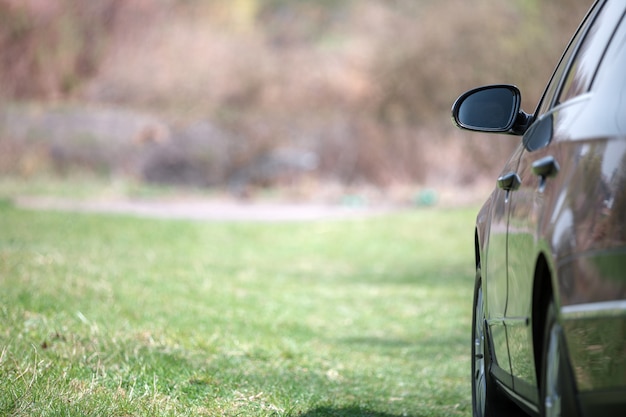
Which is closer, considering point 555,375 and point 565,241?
point 565,241

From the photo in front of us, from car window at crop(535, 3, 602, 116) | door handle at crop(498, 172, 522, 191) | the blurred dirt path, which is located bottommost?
the blurred dirt path

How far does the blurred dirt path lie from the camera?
68.2ft

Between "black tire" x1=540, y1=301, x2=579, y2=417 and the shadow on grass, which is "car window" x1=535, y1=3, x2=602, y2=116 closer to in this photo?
"black tire" x1=540, y1=301, x2=579, y2=417

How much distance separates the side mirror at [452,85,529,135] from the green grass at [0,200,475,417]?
5.27 feet

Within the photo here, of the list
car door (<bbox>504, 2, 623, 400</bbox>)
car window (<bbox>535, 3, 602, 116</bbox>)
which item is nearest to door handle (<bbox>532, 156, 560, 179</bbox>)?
car door (<bbox>504, 2, 623, 400</bbox>)

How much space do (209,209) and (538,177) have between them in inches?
760

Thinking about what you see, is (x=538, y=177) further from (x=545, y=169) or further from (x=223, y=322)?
(x=223, y=322)

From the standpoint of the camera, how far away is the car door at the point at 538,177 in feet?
10.4

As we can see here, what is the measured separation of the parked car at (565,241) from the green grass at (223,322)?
63.9 inches

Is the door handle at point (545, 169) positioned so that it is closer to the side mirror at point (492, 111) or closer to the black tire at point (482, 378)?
the side mirror at point (492, 111)

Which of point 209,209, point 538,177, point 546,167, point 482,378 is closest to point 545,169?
point 546,167

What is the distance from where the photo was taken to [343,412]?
5.42 m

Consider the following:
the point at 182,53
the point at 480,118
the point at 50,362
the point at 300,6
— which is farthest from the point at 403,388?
the point at 300,6

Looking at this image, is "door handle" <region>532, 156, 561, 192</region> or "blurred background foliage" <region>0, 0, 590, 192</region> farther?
"blurred background foliage" <region>0, 0, 590, 192</region>
